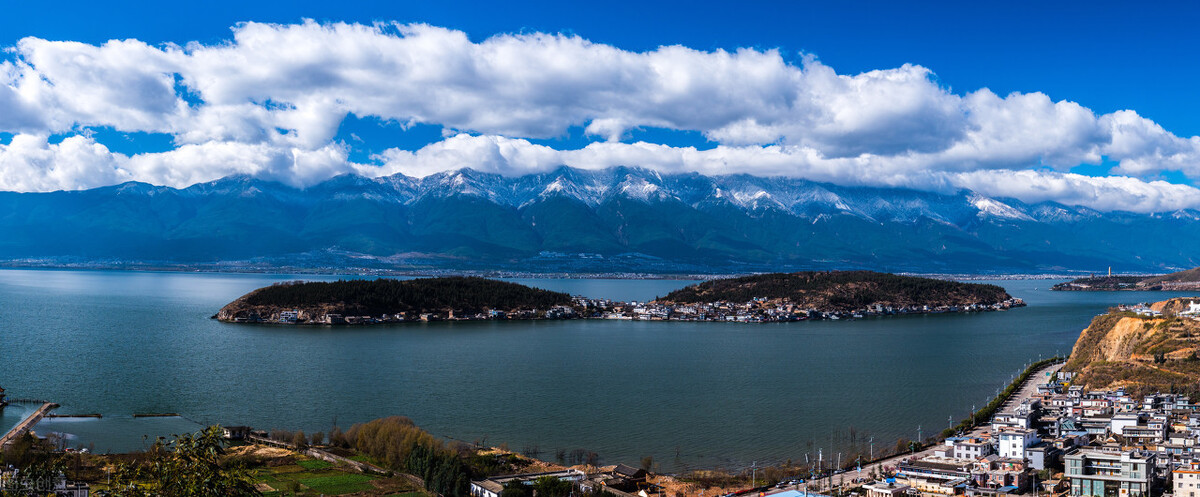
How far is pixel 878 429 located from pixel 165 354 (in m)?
32.8

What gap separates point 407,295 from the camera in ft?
237

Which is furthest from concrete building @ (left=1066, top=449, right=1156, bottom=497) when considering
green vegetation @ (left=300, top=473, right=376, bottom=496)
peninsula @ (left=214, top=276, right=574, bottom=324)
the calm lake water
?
peninsula @ (left=214, top=276, right=574, bottom=324)

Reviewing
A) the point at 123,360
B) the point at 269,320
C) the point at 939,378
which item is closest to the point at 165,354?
the point at 123,360

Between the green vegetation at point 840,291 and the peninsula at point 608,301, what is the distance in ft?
0.32

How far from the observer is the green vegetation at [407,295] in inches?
2675

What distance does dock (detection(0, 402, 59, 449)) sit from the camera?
2432 centimetres

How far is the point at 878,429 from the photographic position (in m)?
28.1

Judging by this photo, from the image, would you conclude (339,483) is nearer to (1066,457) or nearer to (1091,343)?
(1066,457)

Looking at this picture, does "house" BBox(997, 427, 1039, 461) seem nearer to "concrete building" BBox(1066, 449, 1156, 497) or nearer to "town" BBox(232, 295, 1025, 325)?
"concrete building" BBox(1066, 449, 1156, 497)

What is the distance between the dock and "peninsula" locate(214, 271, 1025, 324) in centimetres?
3451

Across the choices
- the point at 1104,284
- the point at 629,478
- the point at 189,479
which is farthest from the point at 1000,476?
the point at 1104,284

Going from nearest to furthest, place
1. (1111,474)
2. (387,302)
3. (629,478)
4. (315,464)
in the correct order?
(1111,474), (629,478), (315,464), (387,302)

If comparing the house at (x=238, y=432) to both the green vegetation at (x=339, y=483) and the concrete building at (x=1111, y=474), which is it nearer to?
the green vegetation at (x=339, y=483)

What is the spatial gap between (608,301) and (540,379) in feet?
148
